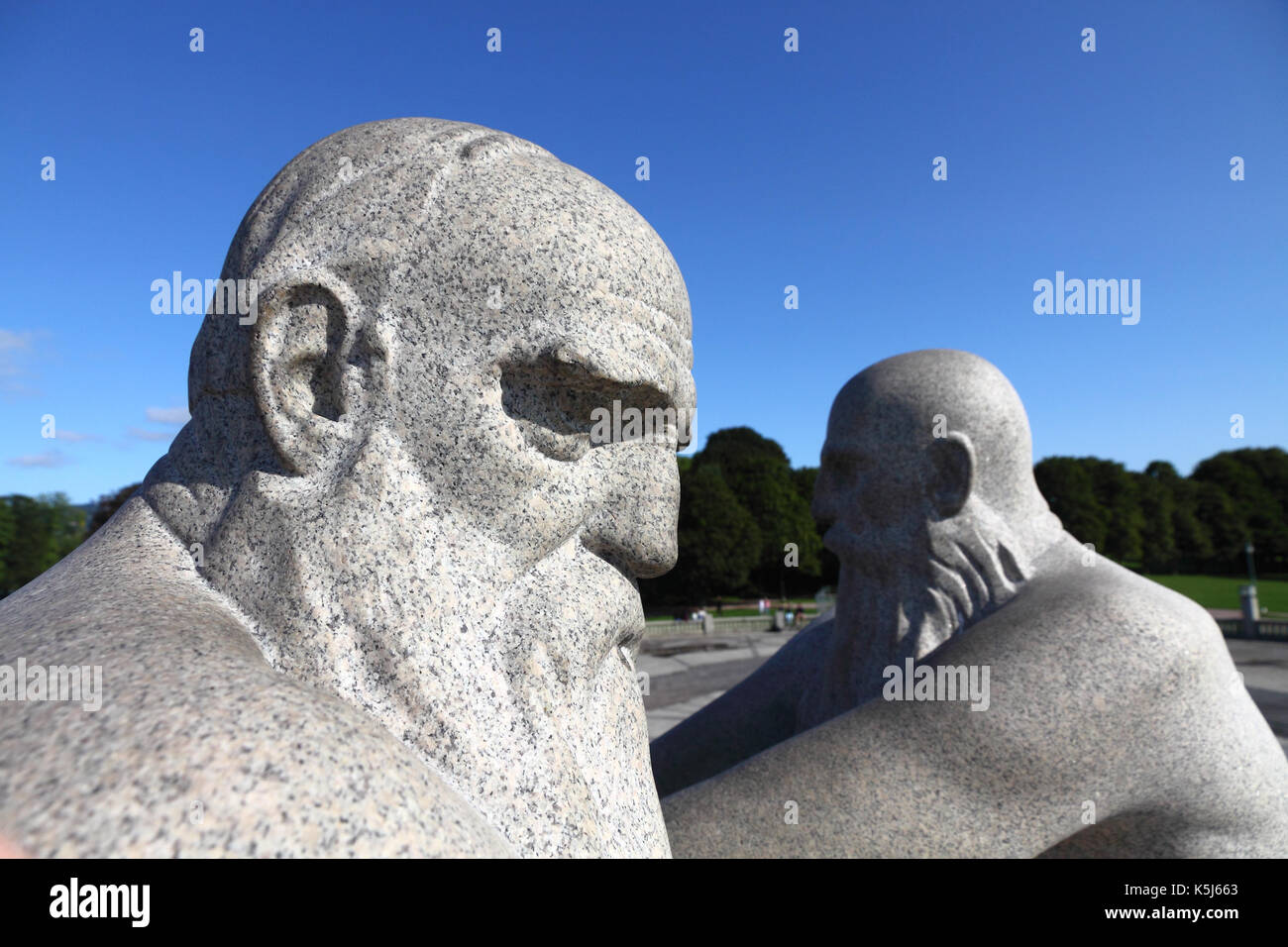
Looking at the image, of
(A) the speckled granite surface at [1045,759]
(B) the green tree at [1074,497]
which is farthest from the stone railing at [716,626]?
(B) the green tree at [1074,497]

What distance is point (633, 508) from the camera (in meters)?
2.37

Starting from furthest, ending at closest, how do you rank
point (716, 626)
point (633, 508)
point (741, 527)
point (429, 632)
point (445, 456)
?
point (741, 527), point (716, 626), point (633, 508), point (445, 456), point (429, 632)

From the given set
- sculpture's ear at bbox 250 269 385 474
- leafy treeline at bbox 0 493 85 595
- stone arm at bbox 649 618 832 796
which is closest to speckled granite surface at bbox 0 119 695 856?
sculpture's ear at bbox 250 269 385 474

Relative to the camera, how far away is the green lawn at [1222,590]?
110 ft

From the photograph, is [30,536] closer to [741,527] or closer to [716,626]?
[741,527]

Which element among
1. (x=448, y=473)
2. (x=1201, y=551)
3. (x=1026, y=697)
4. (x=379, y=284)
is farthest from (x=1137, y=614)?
(x=1201, y=551)

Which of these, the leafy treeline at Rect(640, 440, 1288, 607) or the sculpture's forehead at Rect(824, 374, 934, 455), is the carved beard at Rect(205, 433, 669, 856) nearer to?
the sculpture's forehead at Rect(824, 374, 934, 455)

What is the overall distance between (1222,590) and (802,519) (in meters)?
24.7

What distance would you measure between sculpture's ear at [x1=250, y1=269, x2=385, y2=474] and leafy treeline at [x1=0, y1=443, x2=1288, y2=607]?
12968 millimetres

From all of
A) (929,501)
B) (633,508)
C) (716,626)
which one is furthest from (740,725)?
(716,626)

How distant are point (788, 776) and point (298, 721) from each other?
239 cm

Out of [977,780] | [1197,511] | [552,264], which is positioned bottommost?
[977,780]

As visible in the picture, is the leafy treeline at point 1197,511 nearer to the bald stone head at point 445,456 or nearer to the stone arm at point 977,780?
the stone arm at point 977,780

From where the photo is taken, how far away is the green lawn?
33.4 m
